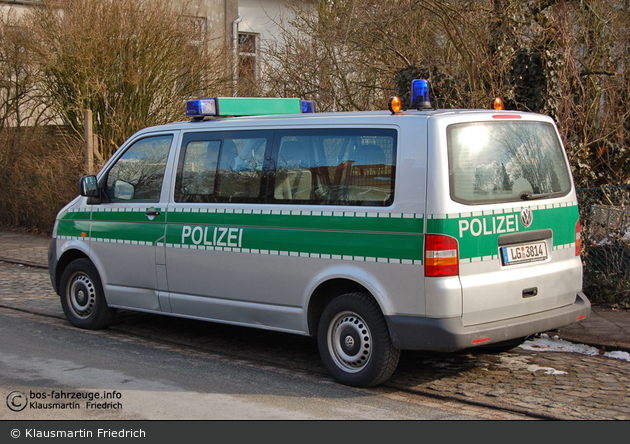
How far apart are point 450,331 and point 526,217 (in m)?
1.07

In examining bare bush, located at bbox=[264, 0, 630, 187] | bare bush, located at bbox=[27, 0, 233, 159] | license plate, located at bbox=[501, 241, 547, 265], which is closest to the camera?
license plate, located at bbox=[501, 241, 547, 265]

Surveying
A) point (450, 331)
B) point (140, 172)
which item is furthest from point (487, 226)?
point (140, 172)

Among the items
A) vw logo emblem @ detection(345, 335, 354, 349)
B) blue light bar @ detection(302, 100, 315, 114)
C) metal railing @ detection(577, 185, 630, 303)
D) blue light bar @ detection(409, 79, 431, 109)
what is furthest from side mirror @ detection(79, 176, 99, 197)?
metal railing @ detection(577, 185, 630, 303)

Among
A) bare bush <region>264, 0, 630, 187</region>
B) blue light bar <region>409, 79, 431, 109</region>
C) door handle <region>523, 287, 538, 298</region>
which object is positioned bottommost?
door handle <region>523, 287, 538, 298</region>

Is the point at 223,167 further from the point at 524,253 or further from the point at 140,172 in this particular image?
the point at 524,253

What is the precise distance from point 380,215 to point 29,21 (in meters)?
14.1

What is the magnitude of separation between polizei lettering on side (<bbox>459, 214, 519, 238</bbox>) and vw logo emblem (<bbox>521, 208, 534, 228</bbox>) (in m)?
0.07

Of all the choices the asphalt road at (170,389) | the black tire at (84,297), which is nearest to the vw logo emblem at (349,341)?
the asphalt road at (170,389)

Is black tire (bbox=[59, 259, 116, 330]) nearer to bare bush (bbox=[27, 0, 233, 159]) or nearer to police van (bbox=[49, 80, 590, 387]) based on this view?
police van (bbox=[49, 80, 590, 387])

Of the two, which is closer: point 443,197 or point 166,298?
point 443,197

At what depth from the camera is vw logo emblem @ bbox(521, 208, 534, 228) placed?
207 inches

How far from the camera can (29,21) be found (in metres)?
16.6
